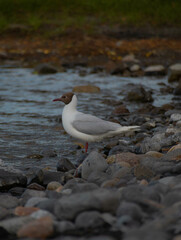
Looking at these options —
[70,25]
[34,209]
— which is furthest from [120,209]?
[70,25]

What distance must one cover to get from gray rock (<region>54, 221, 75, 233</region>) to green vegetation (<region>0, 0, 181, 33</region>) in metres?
22.8

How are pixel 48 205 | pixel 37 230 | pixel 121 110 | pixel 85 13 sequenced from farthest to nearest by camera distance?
pixel 85 13
pixel 121 110
pixel 48 205
pixel 37 230

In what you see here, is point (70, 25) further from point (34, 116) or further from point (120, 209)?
point (120, 209)

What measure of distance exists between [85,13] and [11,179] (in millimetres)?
23264

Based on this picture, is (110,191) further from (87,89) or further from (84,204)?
(87,89)

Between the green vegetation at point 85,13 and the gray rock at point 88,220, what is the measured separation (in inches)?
896

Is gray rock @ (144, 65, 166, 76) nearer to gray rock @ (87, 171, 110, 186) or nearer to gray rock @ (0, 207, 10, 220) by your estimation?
gray rock @ (87, 171, 110, 186)

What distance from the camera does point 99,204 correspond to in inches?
167

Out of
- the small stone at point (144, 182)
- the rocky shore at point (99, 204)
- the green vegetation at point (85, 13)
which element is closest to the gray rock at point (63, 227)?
the rocky shore at point (99, 204)

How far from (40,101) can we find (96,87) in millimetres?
2400

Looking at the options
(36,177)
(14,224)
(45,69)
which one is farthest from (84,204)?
(45,69)

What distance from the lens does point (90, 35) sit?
25297 mm

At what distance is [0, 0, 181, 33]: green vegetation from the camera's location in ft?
88.6

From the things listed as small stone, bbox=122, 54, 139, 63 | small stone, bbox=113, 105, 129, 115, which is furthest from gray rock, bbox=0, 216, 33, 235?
small stone, bbox=122, 54, 139, 63
